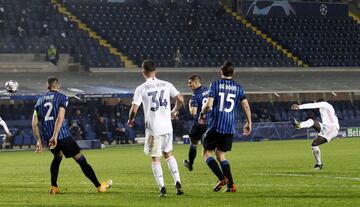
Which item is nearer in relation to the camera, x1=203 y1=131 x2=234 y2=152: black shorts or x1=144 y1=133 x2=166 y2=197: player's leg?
x1=144 y1=133 x2=166 y2=197: player's leg

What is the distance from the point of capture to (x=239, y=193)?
1570 centimetres

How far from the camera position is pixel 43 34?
5134 cm

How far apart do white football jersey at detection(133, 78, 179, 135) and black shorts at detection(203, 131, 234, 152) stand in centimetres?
116

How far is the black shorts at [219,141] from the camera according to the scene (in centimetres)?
1638

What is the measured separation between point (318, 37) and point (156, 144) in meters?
48.8

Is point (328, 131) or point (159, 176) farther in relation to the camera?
point (328, 131)

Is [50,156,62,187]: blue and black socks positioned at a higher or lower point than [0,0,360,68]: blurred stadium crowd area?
lower

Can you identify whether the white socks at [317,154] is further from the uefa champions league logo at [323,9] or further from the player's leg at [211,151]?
the uefa champions league logo at [323,9]

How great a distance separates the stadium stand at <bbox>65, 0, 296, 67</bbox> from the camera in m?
55.4

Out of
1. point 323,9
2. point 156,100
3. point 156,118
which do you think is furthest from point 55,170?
point 323,9

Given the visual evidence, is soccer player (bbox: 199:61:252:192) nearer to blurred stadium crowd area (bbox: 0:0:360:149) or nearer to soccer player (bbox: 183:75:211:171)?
soccer player (bbox: 183:75:211:171)

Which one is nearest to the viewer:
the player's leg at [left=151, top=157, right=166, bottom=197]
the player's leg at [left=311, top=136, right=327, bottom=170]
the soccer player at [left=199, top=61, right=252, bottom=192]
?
the player's leg at [left=151, top=157, right=166, bottom=197]

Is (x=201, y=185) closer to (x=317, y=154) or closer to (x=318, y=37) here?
(x=317, y=154)

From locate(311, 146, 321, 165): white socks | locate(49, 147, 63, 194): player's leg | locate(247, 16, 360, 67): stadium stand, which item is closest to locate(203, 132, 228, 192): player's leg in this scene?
locate(49, 147, 63, 194): player's leg
